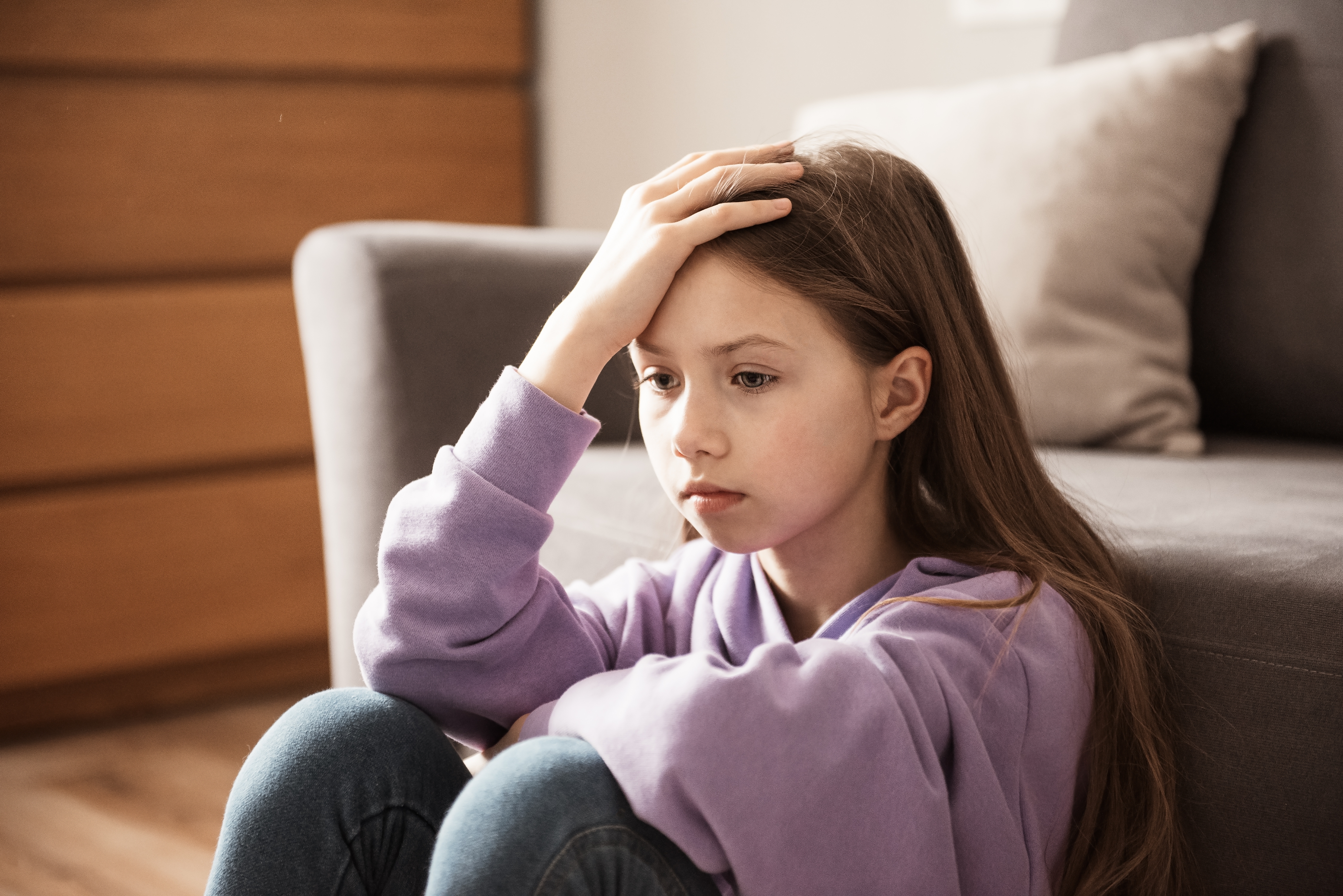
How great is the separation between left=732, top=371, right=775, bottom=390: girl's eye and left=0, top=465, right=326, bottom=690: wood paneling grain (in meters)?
1.41

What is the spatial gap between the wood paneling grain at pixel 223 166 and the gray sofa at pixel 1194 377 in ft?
2.31

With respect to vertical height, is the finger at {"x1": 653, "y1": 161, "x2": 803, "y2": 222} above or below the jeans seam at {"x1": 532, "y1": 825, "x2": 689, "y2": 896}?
above

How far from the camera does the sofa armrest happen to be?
1.25 meters

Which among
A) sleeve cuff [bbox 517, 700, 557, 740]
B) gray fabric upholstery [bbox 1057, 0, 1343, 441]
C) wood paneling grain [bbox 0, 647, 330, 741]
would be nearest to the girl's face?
sleeve cuff [bbox 517, 700, 557, 740]

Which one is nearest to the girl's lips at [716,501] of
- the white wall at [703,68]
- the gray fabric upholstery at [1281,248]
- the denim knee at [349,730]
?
the denim knee at [349,730]

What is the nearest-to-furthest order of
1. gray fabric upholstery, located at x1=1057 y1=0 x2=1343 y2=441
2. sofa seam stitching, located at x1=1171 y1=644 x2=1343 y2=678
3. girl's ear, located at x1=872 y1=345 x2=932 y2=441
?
1. sofa seam stitching, located at x1=1171 y1=644 x2=1343 y2=678
2. girl's ear, located at x1=872 y1=345 x2=932 y2=441
3. gray fabric upholstery, located at x1=1057 y1=0 x2=1343 y2=441

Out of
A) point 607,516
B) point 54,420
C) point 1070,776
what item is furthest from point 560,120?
point 1070,776

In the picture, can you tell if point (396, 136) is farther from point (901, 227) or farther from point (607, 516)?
point (901, 227)

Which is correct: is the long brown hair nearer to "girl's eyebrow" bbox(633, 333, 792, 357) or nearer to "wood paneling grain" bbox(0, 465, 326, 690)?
"girl's eyebrow" bbox(633, 333, 792, 357)

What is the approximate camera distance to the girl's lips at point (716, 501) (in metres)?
0.78

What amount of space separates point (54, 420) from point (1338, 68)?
5.44 feet

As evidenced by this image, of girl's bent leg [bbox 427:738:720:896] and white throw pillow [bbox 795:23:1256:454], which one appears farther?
white throw pillow [bbox 795:23:1256:454]

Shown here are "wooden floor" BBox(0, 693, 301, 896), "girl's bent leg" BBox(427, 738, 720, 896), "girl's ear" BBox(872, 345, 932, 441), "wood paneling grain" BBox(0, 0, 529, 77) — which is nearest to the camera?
"girl's bent leg" BBox(427, 738, 720, 896)

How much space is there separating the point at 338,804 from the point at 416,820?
0.17ft
